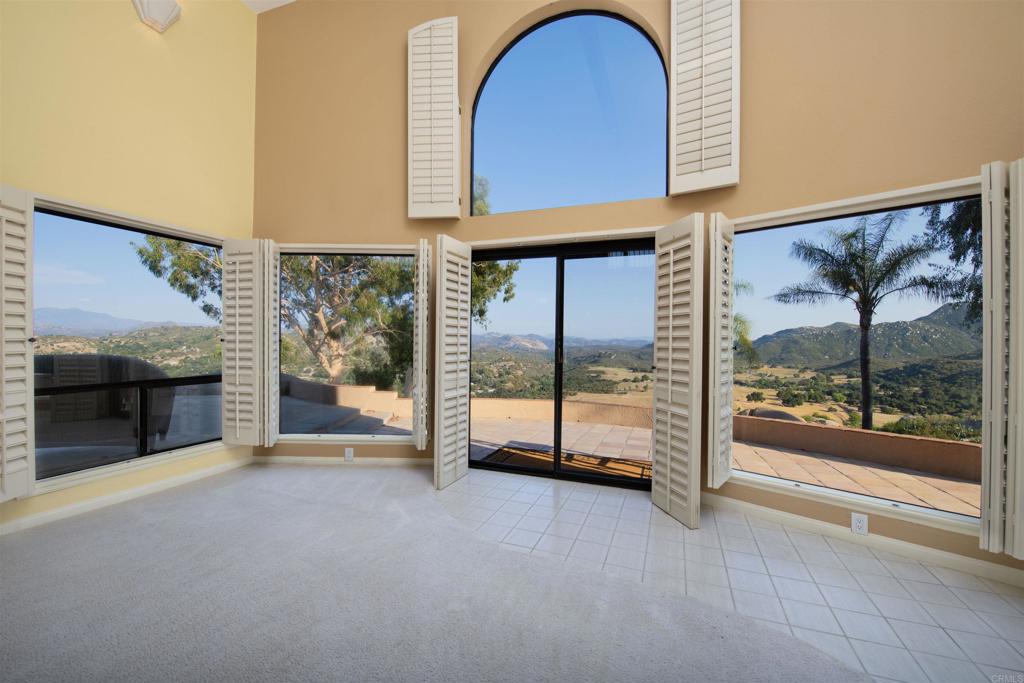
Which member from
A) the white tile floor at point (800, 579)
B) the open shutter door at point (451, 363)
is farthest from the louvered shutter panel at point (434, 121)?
the white tile floor at point (800, 579)

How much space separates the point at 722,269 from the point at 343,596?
9.82 ft

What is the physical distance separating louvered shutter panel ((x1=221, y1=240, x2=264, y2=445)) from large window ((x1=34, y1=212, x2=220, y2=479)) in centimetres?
21

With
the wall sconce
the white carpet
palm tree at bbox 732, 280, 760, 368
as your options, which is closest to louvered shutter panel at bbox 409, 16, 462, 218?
the wall sconce

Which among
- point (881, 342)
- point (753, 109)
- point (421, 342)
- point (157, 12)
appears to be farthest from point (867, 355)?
point (157, 12)

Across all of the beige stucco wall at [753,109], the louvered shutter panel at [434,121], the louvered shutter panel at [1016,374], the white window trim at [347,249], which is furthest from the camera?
the white window trim at [347,249]

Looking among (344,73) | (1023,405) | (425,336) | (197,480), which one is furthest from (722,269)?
(197,480)

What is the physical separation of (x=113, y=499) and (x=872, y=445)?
5.35m

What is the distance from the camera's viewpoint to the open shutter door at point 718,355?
282 centimetres

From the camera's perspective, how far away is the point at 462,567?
2.25 meters

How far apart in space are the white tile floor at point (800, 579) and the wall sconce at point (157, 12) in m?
4.30

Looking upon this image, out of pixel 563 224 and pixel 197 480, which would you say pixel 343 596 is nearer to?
pixel 197 480

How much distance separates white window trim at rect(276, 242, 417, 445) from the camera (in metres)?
3.88

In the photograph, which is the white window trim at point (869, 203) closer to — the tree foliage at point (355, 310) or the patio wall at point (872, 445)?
the patio wall at point (872, 445)

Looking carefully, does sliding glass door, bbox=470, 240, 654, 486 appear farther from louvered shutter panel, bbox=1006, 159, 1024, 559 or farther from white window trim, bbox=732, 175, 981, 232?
louvered shutter panel, bbox=1006, 159, 1024, 559
